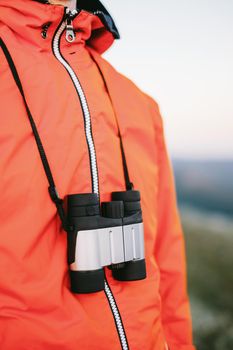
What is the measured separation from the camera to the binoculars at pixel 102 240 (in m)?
0.91

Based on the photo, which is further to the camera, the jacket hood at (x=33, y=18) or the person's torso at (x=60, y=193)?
the jacket hood at (x=33, y=18)

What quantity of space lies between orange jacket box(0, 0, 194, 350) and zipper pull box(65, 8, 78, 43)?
19 mm

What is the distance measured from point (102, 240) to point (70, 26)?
65cm

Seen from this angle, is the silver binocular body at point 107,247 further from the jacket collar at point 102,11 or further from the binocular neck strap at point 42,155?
the jacket collar at point 102,11

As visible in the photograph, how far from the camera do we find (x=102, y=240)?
941mm

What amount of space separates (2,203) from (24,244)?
11cm

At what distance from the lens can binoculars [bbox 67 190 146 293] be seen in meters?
0.91

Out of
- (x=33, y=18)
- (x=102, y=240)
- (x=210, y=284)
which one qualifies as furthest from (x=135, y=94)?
(x=210, y=284)

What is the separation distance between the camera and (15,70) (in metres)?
0.97

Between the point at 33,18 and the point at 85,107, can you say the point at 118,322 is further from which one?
the point at 33,18

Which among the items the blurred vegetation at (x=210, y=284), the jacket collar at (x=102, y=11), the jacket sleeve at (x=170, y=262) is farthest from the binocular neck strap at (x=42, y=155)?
the blurred vegetation at (x=210, y=284)

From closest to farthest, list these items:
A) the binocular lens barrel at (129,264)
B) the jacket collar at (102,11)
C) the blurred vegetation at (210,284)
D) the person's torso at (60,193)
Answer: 1. the person's torso at (60,193)
2. the binocular lens barrel at (129,264)
3. the jacket collar at (102,11)
4. the blurred vegetation at (210,284)

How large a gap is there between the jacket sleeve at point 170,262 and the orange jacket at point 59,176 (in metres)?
0.01

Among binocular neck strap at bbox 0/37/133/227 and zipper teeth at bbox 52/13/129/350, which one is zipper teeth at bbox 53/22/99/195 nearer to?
zipper teeth at bbox 52/13/129/350
